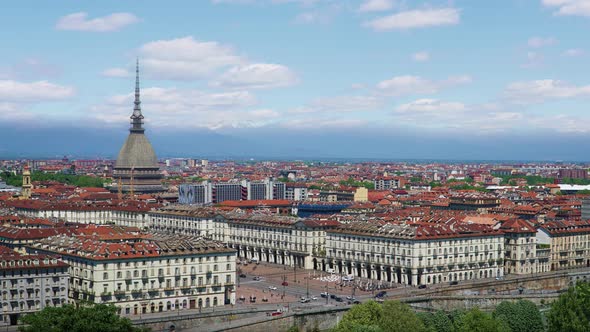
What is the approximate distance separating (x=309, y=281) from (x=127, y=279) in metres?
28.0

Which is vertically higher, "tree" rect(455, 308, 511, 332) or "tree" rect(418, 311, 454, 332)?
"tree" rect(455, 308, 511, 332)

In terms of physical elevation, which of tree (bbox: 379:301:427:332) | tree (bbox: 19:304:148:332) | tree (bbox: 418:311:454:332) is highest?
tree (bbox: 19:304:148:332)

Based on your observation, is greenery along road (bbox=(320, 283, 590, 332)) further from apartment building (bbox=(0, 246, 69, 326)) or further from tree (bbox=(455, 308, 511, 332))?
apartment building (bbox=(0, 246, 69, 326))

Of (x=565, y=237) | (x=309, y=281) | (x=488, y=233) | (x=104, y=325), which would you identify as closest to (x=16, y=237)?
(x=309, y=281)

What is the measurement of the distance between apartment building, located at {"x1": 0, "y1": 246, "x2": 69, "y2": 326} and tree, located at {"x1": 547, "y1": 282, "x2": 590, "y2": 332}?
39134 millimetres

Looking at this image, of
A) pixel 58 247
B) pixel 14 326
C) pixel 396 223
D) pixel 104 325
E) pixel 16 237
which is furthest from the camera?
pixel 396 223

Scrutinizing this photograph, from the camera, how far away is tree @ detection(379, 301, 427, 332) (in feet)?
224

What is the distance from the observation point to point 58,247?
282ft

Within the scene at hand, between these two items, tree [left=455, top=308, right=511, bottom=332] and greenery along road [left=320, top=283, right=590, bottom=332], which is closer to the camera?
tree [left=455, top=308, right=511, bottom=332]

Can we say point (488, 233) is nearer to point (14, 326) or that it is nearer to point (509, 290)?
point (509, 290)

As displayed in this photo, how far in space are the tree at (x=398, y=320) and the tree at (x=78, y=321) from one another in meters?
18.1

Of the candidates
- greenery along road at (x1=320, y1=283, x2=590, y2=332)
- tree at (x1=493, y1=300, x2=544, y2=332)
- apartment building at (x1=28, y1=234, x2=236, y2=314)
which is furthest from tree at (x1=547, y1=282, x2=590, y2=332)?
apartment building at (x1=28, y1=234, x2=236, y2=314)

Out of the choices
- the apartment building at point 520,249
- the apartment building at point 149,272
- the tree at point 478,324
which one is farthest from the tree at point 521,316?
the apartment building at point 520,249

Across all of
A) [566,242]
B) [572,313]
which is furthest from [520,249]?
[572,313]
